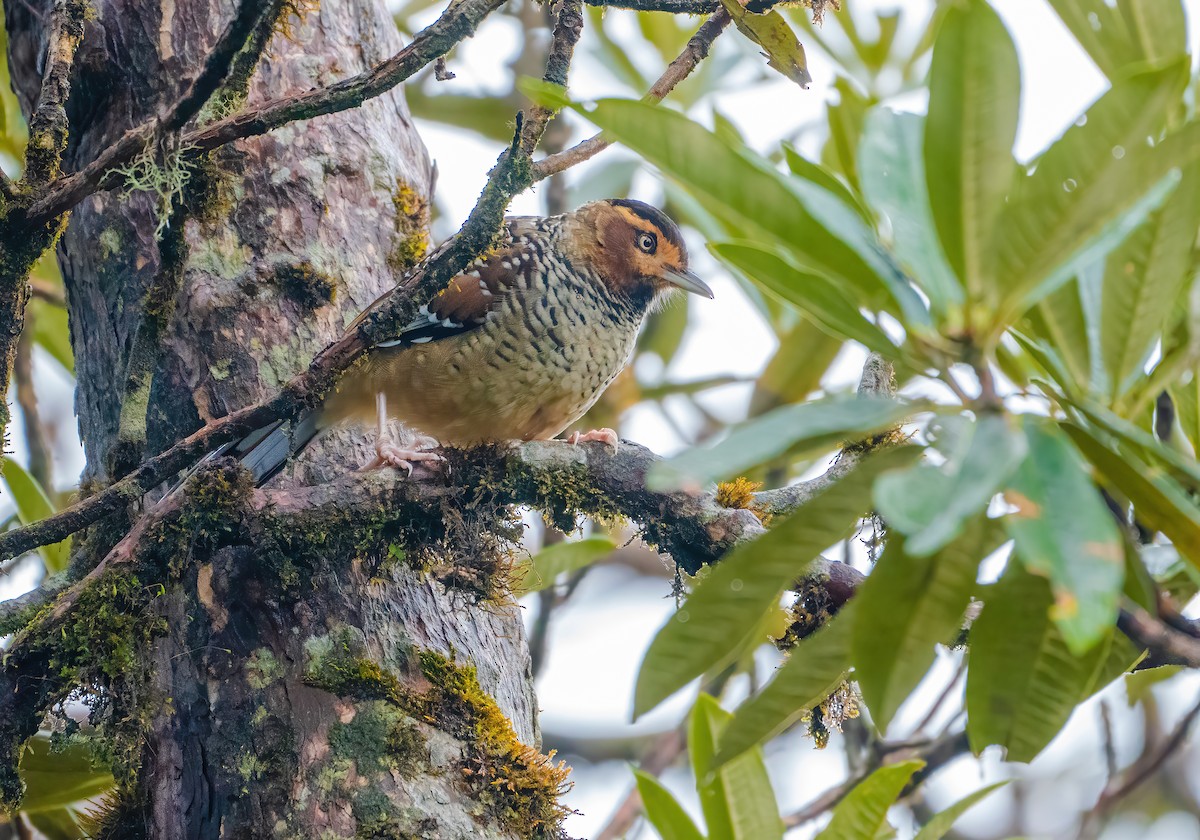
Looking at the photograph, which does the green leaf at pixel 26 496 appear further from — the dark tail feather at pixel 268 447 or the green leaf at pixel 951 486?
the green leaf at pixel 951 486

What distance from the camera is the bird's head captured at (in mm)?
3916

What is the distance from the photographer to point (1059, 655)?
4.54 ft

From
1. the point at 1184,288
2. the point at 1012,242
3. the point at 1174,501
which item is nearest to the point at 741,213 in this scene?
the point at 1012,242

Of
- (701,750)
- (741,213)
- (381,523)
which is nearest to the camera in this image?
(741,213)

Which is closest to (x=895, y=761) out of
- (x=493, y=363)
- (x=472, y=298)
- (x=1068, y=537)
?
(x=493, y=363)

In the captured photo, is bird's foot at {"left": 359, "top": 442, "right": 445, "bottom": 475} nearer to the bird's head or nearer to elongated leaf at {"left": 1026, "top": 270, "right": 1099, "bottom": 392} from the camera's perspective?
the bird's head

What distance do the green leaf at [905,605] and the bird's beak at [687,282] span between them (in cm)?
271

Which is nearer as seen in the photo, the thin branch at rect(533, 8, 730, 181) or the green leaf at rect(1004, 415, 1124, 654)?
the green leaf at rect(1004, 415, 1124, 654)

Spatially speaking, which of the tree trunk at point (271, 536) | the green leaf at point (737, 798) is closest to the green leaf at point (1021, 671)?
the green leaf at point (737, 798)

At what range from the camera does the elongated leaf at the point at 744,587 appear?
1.27 metres

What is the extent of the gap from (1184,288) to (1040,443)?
27.0 inches

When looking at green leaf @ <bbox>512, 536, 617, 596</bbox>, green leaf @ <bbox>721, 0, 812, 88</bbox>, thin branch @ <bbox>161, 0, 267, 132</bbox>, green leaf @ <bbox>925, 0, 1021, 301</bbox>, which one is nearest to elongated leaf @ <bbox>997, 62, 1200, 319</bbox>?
green leaf @ <bbox>925, 0, 1021, 301</bbox>

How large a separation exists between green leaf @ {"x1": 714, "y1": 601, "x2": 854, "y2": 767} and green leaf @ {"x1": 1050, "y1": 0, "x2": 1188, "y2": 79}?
955 millimetres

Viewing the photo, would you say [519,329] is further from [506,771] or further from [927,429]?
[927,429]
